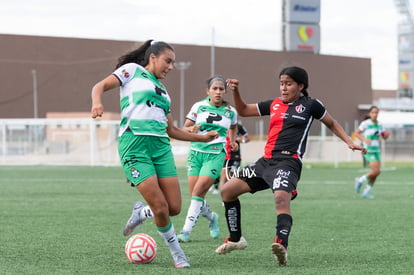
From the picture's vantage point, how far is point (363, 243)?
9367 millimetres

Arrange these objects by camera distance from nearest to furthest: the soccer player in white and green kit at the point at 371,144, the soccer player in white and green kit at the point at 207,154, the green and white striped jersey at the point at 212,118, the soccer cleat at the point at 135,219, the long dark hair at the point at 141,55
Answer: the long dark hair at the point at 141,55
the soccer cleat at the point at 135,219
the soccer player in white and green kit at the point at 207,154
the green and white striped jersey at the point at 212,118
the soccer player in white and green kit at the point at 371,144

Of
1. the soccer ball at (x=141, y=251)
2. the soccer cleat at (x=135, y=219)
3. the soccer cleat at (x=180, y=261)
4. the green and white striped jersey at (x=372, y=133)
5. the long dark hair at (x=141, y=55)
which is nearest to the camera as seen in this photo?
the soccer cleat at (x=180, y=261)

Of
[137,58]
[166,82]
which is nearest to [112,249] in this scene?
[137,58]

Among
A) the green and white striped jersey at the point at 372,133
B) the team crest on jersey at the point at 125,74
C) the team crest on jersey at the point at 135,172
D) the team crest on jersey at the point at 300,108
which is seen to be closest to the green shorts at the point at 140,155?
the team crest on jersey at the point at 135,172

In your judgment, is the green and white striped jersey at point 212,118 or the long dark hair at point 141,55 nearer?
the long dark hair at point 141,55

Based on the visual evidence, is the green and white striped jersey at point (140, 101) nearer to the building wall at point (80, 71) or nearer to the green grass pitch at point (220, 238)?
the green grass pitch at point (220, 238)

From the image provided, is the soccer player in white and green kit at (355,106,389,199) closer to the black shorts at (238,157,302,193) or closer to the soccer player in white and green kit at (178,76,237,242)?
the soccer player in white and green kit at (178,76,237,242)

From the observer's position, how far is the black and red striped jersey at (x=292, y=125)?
26.3 feet

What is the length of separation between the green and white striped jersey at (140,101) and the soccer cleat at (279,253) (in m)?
1.48

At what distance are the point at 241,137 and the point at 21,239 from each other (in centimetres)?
824

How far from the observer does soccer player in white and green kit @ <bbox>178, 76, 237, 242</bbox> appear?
968cm

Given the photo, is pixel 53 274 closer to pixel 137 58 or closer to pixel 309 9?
pixel 137 58

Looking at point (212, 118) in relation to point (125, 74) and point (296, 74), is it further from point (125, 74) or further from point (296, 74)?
point (125, 74)

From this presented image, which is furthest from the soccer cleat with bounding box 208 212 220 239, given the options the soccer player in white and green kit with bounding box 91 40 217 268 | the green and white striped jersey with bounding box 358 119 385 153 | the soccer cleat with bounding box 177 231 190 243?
the green and white striped jersey with bounding box 358 119 385 153
